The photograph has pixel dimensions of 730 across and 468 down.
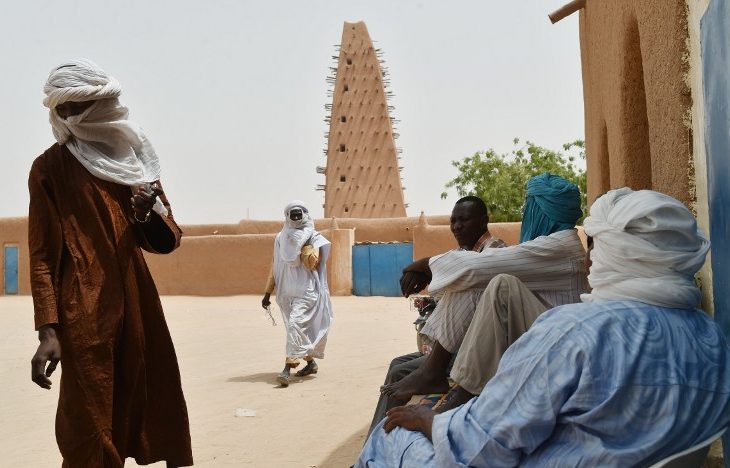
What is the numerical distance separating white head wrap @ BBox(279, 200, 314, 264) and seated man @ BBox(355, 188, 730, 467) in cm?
616

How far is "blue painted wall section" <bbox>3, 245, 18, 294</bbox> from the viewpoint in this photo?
26922 millimetres

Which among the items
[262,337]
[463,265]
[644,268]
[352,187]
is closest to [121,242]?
[463,265]

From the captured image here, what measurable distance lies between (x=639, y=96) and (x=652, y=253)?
279 cm

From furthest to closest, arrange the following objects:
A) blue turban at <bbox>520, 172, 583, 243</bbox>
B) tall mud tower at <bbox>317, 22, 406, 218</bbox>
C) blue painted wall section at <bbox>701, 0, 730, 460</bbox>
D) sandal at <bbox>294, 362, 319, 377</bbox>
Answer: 1. tall mud tower at <bbox>317, 22, 406, 218</bbox>
2. sandal at <bbox>294, 362, 319, 377</bbox>
3. blue turban at <bbox>520, 172, 583, 243</bbox>
4. blue painted wall section at <bbox>701, 0, 730, 460</bbox>

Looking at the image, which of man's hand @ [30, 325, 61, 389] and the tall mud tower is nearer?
man's hand @ [30, 325, 61, 389]

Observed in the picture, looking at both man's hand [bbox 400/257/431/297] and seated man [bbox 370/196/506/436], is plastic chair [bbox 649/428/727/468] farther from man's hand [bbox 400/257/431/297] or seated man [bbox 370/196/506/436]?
seated man [bbox 370/196/506/436]

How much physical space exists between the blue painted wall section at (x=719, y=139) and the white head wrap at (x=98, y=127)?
2076 mm

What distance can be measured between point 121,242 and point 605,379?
2.03 m

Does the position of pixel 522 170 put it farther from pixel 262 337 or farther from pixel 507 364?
pixel 507 364

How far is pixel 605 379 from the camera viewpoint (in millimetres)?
1909

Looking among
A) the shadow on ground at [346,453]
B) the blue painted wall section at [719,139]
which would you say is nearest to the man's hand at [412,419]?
the blue painted wall section at [719,139]

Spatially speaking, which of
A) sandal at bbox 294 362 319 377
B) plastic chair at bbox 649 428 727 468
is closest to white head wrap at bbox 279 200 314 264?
sandal at bbox 294 362 319 377

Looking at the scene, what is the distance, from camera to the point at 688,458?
6.13 ft

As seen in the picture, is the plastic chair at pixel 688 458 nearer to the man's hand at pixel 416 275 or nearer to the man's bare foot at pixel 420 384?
the man's bare foot at pixel 420 384
